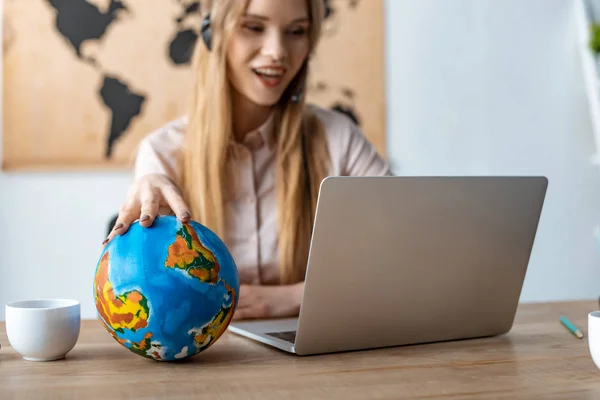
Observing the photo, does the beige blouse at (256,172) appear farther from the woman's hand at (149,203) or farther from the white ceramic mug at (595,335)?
the white ceramic mug at (595,335)

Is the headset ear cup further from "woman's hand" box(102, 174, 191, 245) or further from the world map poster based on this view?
the world map poster

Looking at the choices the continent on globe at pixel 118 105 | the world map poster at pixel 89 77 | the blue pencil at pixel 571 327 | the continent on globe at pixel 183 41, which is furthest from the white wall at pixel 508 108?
the blue pencil at pixel 571 327

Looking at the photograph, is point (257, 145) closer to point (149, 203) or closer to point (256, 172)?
point (256, 172)

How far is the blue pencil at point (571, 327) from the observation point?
3.84 ft

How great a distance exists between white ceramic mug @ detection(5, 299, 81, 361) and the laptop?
29cm

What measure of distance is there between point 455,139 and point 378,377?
2635mm

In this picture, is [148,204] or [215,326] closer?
[215,326]

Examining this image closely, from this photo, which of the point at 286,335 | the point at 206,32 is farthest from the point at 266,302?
the point at 206,32

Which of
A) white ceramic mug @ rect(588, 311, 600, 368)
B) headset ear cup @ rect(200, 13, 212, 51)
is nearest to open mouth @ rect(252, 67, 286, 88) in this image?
headset ear cup @ rect(200, 13, 212, 51)

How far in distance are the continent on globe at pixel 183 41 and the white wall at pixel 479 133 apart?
56cm

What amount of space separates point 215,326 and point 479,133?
2729 mm

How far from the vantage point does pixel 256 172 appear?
181cm

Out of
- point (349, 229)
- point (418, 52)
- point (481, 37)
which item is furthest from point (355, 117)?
point (349, 229)

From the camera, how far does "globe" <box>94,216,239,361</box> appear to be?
2.89 ft
